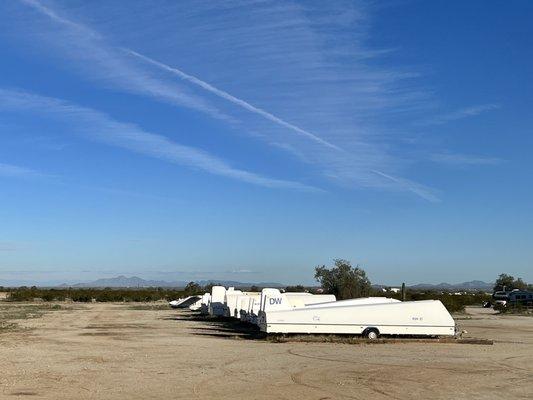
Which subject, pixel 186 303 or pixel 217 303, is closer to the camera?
pixel 217 303

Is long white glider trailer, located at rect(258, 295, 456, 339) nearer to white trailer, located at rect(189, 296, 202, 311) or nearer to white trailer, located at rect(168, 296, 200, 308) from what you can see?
white trailer, located at rect(189, 296, 202, 311)

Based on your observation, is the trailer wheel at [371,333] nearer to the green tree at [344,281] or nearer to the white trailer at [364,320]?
the white trailer at [364,320]

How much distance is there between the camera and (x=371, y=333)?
25.4 metres

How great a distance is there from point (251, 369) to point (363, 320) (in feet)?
30.6

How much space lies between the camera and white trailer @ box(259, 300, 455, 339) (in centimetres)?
2523

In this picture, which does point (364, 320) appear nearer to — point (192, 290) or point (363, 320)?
point (363, 320)

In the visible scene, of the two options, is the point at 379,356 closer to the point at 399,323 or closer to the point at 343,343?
the point at 343,343

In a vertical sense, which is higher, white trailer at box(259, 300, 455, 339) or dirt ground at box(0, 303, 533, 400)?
white trailer at box(259, 300, 455, 339)

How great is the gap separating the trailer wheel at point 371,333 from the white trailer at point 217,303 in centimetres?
1489

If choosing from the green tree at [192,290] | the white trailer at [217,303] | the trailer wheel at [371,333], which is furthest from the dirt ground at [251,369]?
the green tree at [192,290]

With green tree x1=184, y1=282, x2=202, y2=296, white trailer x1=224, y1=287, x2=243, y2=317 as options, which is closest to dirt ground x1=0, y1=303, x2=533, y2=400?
white trailer x1=224, y1=287, x2=243, y2=317

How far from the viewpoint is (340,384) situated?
14.6 m

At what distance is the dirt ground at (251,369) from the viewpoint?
1359 cm

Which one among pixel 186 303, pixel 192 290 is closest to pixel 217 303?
pixel 186 303
